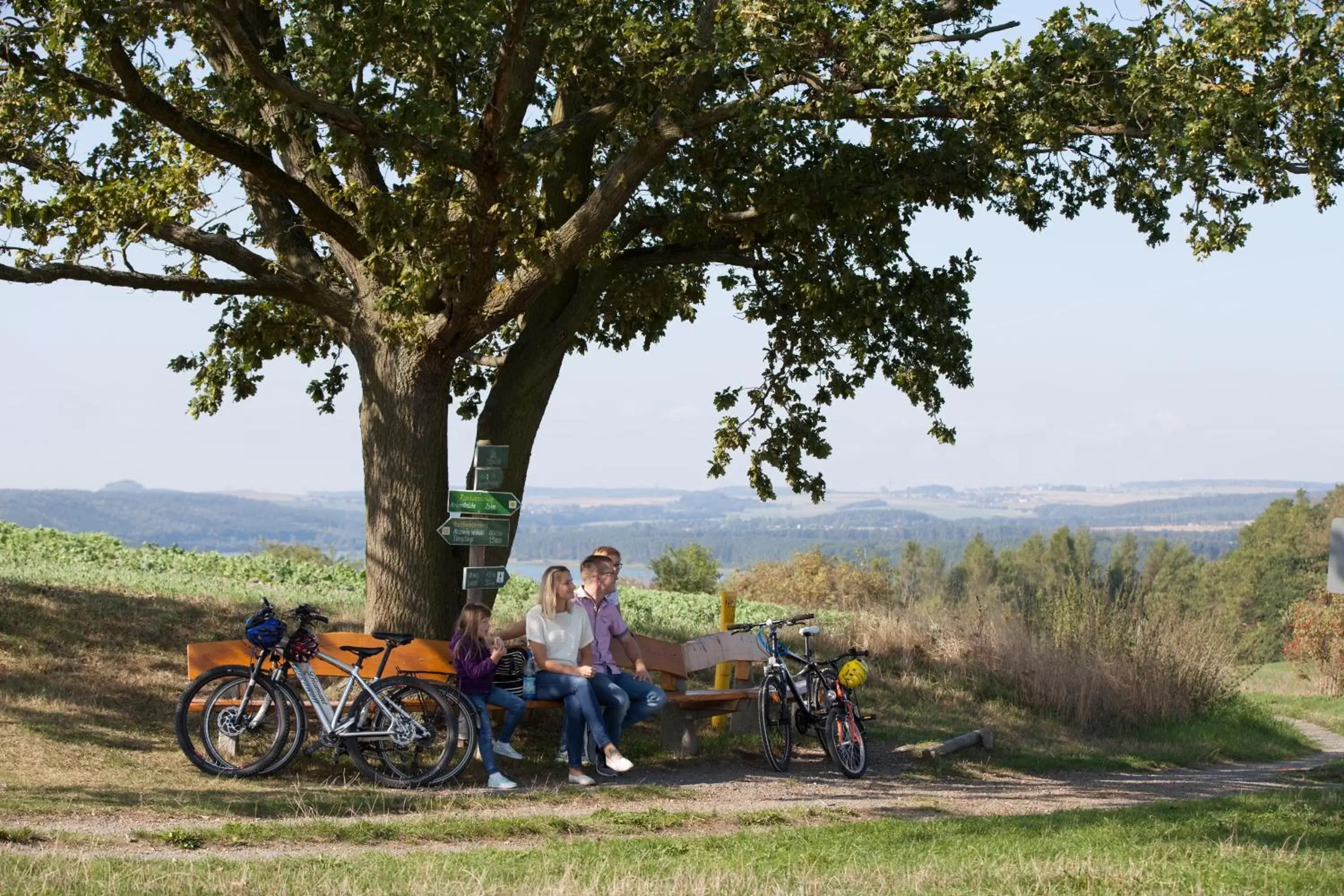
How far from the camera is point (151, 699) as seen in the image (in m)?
12.9

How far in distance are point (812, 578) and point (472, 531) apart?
5207cm

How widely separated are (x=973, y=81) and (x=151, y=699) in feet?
27.0

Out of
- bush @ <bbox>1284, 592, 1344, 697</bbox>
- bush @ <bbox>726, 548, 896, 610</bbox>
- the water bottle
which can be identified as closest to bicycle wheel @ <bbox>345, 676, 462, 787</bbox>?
the water bottle

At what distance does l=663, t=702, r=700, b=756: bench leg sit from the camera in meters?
12.7

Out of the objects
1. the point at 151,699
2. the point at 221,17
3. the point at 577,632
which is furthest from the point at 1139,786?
the point at 221,17

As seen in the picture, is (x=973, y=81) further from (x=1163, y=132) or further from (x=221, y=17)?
(x=221, y=17)

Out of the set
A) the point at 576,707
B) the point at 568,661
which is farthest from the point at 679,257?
the point at 576,707

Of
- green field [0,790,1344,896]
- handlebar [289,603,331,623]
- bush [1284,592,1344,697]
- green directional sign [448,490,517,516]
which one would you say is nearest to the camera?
green field [0,790,1344,896]

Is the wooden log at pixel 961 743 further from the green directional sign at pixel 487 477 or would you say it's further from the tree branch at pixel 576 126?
the tree branch at pixel 576 126

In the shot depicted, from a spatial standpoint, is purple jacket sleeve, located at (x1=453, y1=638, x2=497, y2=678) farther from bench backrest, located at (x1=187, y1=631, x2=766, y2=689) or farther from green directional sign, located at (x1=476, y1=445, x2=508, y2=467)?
green directional sign, located at (x1=476, y1=445, x2=508, y2=467)

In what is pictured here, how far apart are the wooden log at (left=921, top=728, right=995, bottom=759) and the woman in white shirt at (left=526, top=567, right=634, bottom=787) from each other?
3.35 meters

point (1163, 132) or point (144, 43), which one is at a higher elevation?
point (144, 43)

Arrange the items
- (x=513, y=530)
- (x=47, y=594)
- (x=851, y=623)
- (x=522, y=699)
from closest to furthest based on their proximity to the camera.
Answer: (x=522, y=699) → (x=513, y=530) → (x=47, y=594) → (x=851, y=623)

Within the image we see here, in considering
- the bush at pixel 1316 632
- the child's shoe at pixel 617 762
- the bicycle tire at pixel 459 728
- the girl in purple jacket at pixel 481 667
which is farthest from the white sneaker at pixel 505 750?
the bush at pixel 1316 632
